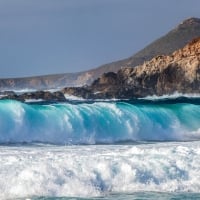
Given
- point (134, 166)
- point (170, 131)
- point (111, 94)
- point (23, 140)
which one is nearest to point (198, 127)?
point (170, 131)

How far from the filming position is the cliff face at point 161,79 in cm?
8138

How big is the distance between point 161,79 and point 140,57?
7962cm

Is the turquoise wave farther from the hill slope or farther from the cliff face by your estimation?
the hill slope

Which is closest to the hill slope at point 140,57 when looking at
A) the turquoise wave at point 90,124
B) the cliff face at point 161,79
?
the cliff face at point 161,79

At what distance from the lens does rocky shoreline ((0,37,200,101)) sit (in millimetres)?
81312

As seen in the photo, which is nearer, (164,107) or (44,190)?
(44,190)

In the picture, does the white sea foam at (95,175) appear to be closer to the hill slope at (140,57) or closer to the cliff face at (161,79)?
the cliff face at (161,79)

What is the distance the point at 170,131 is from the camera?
31797 millimetres

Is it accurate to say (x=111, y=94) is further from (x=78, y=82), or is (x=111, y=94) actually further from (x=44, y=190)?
(x=78, y=82)

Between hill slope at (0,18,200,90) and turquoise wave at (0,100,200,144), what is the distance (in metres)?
125

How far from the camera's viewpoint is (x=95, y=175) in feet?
50.8

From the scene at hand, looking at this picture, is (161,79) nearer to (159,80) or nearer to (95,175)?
(159,80)

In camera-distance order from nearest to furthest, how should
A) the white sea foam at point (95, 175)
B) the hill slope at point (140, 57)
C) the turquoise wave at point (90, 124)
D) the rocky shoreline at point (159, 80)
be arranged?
1. the white sea foam at point (95, 175)
2. the turquoise wave at point (90, 124)
3. the rocky shoreline at point (159, 80)
4. the hill slope at point (140, 57)

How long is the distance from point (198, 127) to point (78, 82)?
526ft
